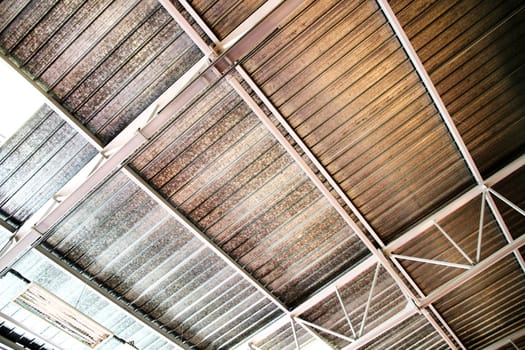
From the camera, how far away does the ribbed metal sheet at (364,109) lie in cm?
829

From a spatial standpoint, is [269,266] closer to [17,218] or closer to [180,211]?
[180,211]

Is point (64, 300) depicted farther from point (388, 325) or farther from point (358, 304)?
point (388, 325)

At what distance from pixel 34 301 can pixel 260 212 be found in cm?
599

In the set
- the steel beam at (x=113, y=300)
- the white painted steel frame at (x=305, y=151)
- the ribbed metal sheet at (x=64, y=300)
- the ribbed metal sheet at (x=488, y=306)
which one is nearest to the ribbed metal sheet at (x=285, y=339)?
the steel beam at (x=113, y=300)

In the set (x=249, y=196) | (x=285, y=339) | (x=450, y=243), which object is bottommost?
(x=285, y=339)

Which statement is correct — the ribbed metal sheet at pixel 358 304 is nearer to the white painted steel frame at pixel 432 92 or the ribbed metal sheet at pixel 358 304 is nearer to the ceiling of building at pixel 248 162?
the ceiling of building at pixel 248 162

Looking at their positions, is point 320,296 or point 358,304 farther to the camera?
point 358,304

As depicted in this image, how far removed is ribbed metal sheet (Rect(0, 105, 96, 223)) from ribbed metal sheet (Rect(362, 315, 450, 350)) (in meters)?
12.5

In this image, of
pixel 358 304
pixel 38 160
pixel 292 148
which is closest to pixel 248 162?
pixel 292 148

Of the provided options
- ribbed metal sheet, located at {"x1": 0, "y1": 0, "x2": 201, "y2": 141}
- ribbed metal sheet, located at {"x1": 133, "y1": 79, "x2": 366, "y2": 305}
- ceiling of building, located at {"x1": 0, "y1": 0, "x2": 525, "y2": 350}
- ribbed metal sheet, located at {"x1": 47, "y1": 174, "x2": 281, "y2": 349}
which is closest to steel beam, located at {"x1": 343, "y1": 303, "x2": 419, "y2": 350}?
ceiling of building, located at {"x1": 0, "y1": 0, "x2": 525, "y2": 350}

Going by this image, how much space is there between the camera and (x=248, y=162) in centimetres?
962

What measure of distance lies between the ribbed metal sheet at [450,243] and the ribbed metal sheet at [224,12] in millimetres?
8389

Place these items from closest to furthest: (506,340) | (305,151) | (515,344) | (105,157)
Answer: (105,157) → (305,151) → (506,340) → (515,344)

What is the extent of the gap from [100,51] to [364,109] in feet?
21.2
